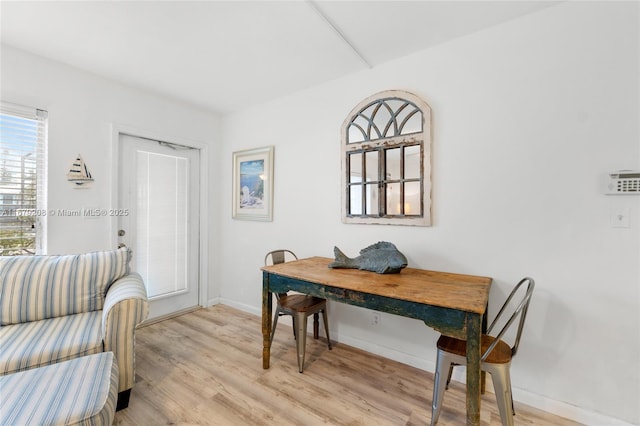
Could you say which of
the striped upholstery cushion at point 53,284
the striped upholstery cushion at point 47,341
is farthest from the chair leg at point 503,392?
the striped upholstery cushion at point 53,284

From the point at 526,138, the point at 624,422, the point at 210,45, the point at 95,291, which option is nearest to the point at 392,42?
the point at 526,138

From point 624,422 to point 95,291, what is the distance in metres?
3.44

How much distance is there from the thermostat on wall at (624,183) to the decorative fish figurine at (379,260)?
1199 mm

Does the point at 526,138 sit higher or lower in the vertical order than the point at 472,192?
higher

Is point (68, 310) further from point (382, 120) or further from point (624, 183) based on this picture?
point (624, 183)

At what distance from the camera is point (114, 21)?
5.90 feet

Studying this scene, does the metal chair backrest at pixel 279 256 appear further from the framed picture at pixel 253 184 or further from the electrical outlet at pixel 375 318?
the electrical outlet at pixel 375 318

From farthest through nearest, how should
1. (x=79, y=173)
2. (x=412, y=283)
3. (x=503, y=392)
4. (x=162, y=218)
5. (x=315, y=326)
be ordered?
(x=162, y=218), (x=315, y=326), (x=79, y=173), (x=412, y=283), (x=503, y=392)

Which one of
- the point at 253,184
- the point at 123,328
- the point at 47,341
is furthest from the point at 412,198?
the point at 47,341

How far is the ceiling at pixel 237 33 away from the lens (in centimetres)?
168

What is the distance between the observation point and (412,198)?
2.13 metres

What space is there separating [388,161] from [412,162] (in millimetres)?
198

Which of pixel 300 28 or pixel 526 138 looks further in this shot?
pixel 300 28

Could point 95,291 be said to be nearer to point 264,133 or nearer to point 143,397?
point 143,397
